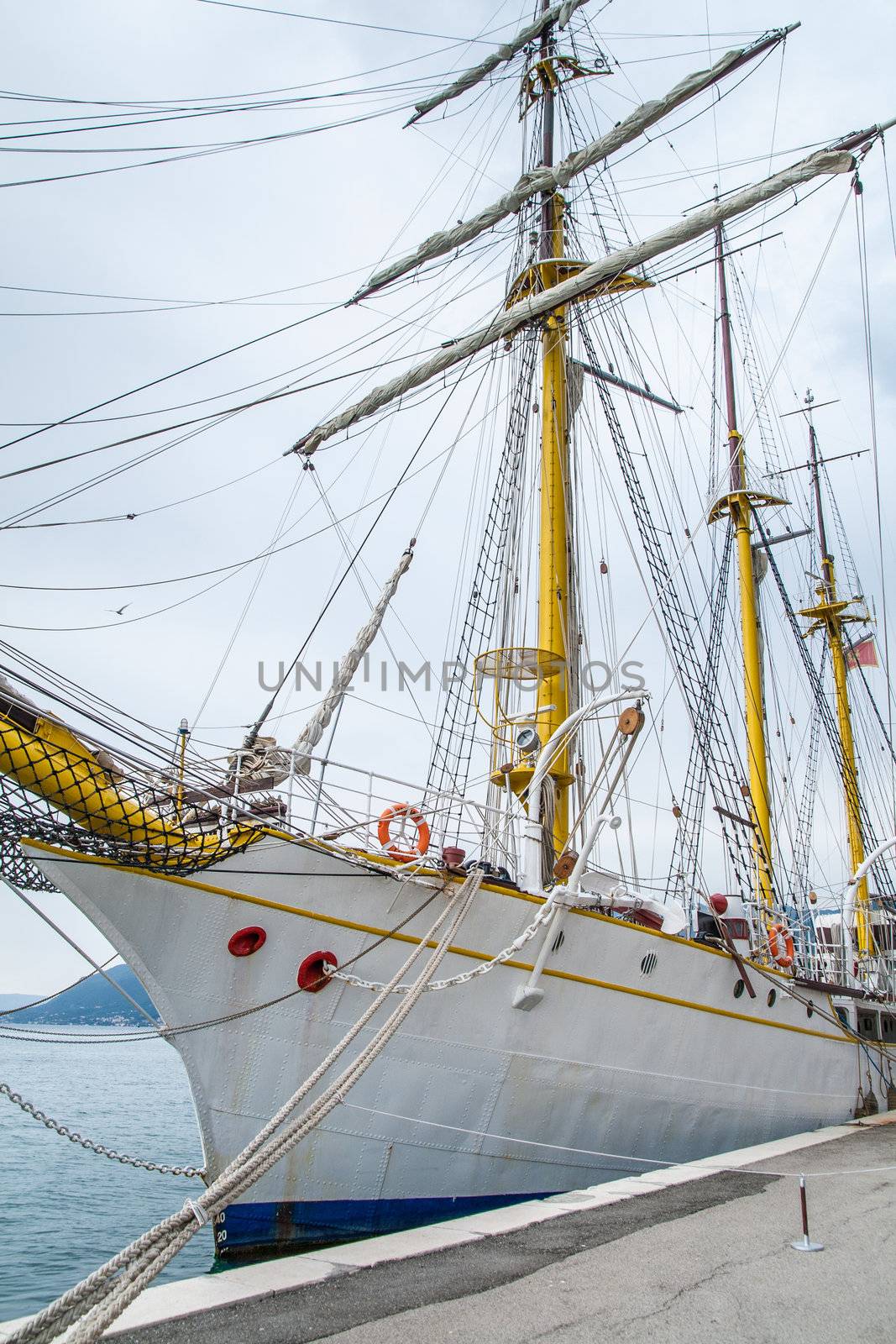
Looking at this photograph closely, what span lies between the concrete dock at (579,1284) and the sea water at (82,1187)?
213 cm

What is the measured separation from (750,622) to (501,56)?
1289 cm

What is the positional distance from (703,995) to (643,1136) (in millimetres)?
1786

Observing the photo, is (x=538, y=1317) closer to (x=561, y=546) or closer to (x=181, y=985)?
(x=181, y=985)

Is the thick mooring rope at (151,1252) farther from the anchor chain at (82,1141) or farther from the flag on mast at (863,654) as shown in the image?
the flag on mast at (863,654)

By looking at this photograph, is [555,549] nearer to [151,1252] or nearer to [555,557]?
[555,557]

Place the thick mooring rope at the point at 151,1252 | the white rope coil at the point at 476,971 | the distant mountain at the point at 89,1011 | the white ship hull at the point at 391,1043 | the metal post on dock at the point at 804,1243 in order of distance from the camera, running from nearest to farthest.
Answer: the thick mooring rope at the point at 151,1252
the metal post on dock at the point at 804,1243
the white ship hull at the point at 391,1043
the white rope coil at the point at 476,971
the distant mountain at the point at 89,1011

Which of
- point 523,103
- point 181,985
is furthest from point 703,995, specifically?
point 523,103

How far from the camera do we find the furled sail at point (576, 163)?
46.2ft

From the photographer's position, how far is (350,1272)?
5480 mm

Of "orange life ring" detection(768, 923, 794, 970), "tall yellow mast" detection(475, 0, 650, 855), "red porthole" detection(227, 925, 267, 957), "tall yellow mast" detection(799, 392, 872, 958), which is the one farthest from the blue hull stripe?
"tall yellow mast" detection(799, 392, 872, 958)

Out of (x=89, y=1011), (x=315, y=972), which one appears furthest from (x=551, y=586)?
(x=89, y=1011)

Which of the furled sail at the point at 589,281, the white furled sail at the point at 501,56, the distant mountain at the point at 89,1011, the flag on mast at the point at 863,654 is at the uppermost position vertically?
the white furled sail at the point at 501,56

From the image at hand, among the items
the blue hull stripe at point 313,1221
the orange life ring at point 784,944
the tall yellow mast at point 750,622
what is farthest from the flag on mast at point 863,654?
the blue hull stripe at point 313,1221

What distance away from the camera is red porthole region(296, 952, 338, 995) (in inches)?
312
